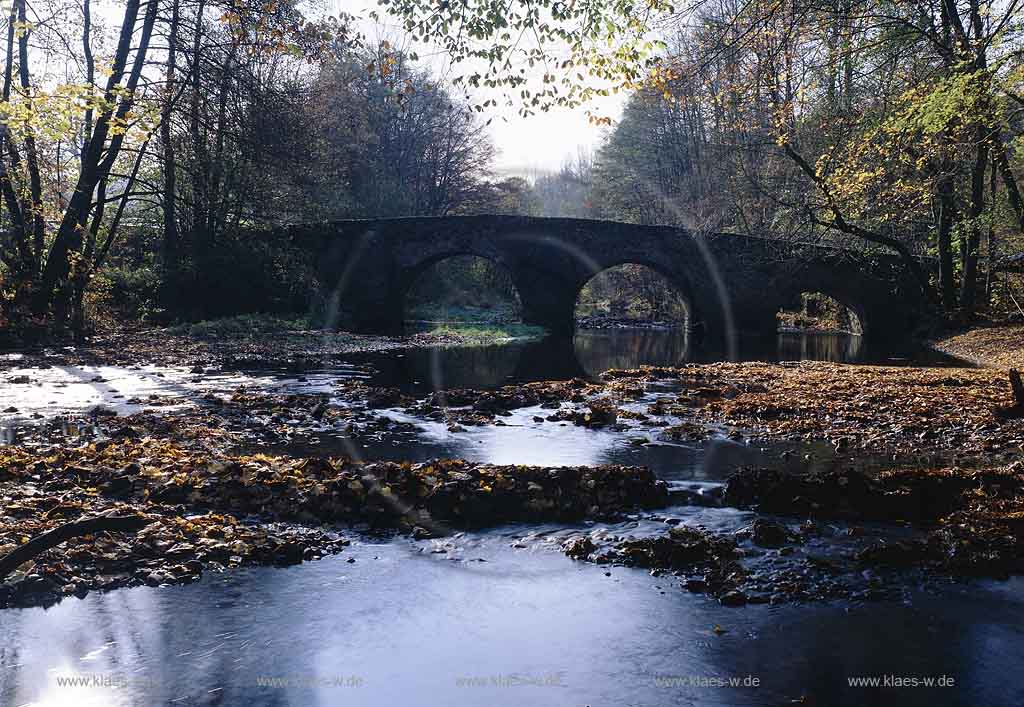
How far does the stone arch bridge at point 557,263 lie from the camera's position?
31406 millimetres

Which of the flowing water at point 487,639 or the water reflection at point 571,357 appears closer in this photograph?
the flowing water at point 487,639

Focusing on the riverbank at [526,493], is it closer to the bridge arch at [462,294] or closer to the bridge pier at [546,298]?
the bridge pier at [546,298]

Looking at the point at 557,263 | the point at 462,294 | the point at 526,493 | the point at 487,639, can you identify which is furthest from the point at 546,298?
the point at 487,639

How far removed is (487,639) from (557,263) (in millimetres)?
28765

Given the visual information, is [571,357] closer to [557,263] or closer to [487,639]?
[557,263]

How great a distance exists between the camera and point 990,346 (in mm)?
20547

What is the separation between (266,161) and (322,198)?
10.6 metres
